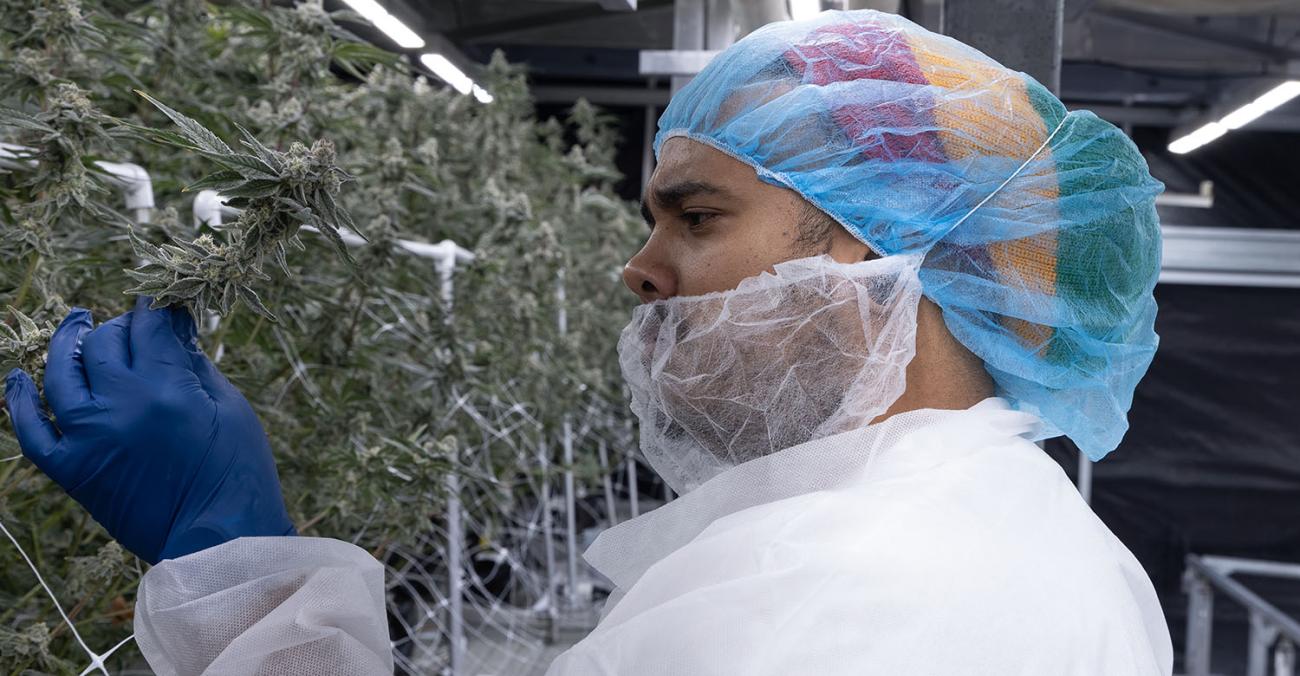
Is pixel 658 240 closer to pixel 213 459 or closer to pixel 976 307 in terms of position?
pixel 976 307

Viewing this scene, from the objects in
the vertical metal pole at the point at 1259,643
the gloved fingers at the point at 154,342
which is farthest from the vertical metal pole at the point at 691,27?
the vertical metal pole at the point at 1259,643

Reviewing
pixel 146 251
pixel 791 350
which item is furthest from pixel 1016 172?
pixel 146 251

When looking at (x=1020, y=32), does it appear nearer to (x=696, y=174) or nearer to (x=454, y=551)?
(x=696, y=174)

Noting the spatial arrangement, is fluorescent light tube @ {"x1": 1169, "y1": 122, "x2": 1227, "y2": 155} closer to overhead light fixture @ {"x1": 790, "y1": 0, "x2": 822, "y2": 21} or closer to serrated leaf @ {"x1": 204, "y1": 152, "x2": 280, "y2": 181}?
overhead light fixture @ {"x1": 790, "y1": 0, "x2": 822, "y2": 21}

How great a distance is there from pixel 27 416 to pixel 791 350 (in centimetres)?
72

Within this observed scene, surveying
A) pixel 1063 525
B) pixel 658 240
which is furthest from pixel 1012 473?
pixel 658 240

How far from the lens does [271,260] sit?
42.4 inches

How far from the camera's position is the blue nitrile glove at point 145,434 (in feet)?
3.39

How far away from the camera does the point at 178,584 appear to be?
3.52 ft

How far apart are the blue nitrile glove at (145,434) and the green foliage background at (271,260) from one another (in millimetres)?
47

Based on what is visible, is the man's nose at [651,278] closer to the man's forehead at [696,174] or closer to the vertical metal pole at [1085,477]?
the man's forehead at [696,174]

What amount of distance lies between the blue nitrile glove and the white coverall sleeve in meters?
0.04

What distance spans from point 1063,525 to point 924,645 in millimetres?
258

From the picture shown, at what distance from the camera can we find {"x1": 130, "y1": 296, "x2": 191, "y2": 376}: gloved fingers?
1062 millimetres
